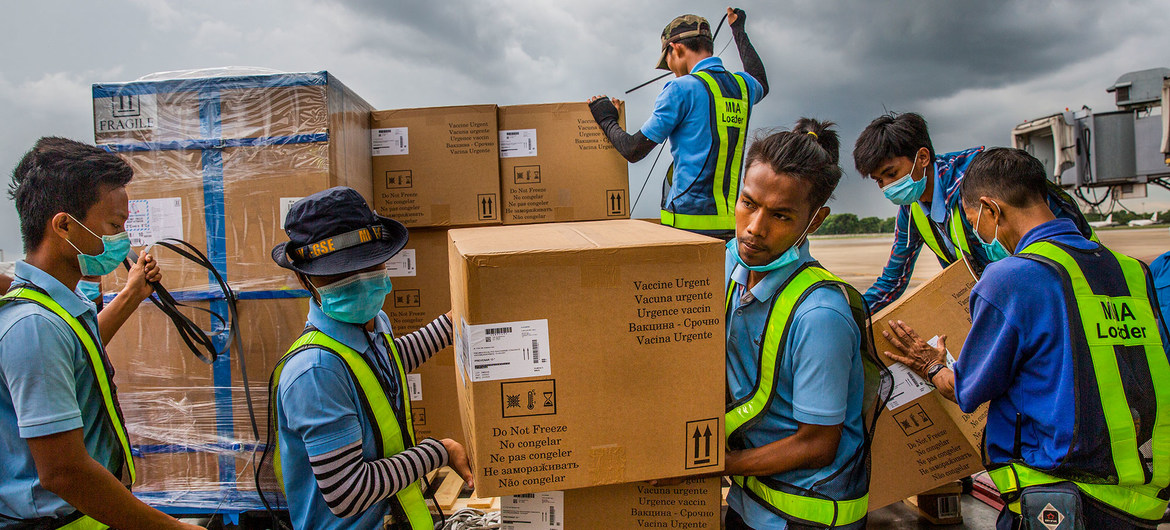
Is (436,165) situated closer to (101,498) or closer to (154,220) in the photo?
(154,220)

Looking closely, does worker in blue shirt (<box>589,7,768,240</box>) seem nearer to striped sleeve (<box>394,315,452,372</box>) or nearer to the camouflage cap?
the camouflage cap

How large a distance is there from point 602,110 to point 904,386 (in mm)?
1913

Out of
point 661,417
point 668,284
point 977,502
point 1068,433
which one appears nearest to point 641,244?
point 668,284

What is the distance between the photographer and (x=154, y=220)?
223 cm

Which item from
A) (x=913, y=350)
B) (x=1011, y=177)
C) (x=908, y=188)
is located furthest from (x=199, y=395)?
(x=908, y=188)

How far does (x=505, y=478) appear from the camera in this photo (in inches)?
45.1

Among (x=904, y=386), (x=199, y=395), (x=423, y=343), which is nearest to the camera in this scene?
(x=904, y=386)

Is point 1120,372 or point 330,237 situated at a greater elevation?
point 330,237

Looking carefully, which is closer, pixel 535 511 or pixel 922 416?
pixel 535 511

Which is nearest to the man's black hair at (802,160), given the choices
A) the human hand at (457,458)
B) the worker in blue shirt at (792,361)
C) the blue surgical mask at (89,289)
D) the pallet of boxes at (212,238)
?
the worker in blue shirt at (792,361)

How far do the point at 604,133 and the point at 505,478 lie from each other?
87.5 inches

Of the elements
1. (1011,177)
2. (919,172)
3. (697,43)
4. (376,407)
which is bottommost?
(376,407)

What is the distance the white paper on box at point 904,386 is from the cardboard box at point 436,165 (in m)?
1.97

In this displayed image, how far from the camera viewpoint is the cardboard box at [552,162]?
120 inches
